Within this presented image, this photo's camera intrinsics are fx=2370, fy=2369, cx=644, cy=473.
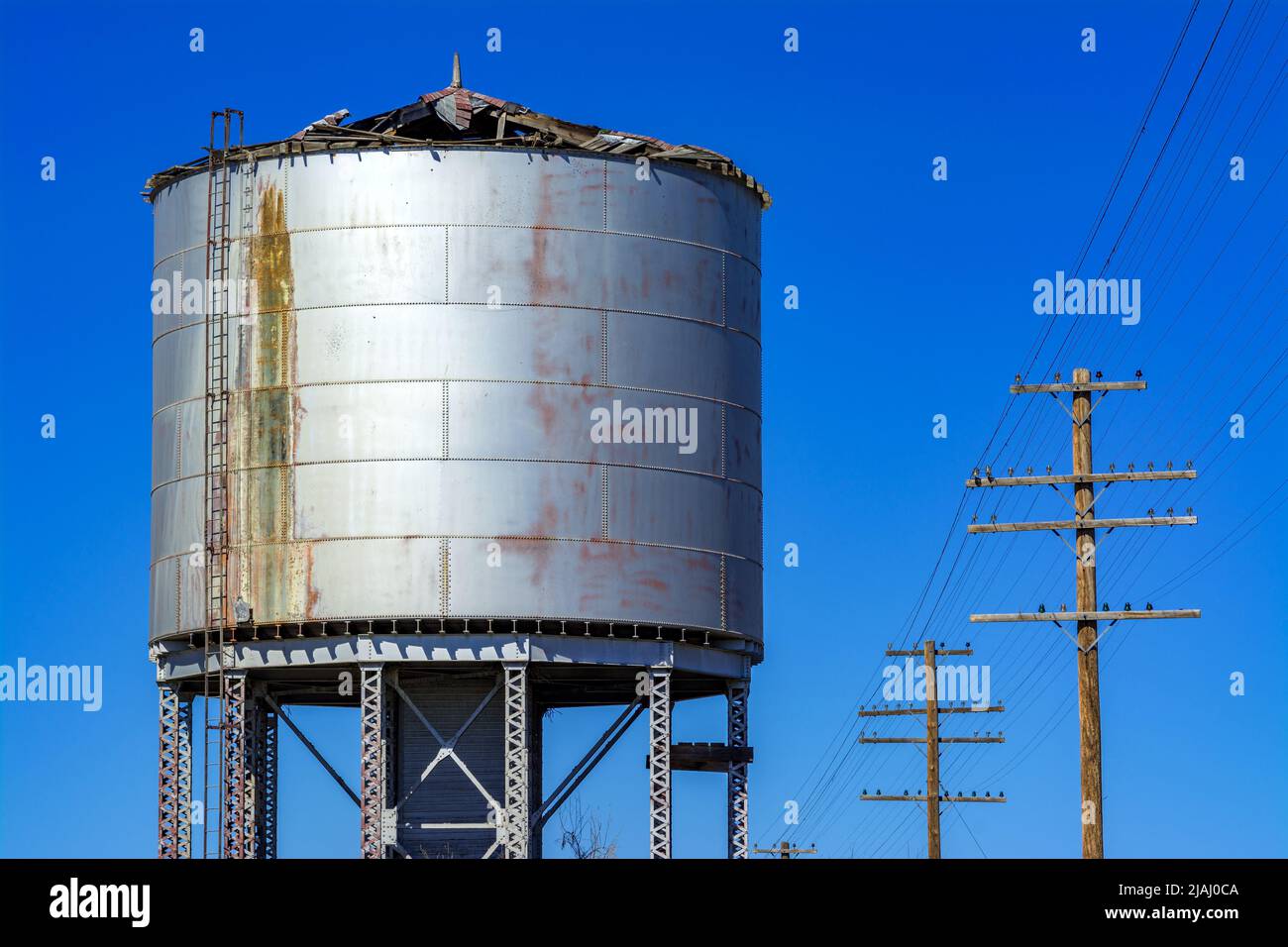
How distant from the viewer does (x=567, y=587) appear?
1725 inches

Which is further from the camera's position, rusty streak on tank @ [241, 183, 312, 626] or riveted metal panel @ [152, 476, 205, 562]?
riveted metal panel @ [152, 476, 205, 562]

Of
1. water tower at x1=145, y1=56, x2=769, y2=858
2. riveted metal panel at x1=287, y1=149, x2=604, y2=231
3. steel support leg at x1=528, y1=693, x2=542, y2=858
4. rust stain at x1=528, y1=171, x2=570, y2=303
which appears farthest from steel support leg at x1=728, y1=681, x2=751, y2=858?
riveted metal panel at x1=287, y1=149, x2=604, y2=231

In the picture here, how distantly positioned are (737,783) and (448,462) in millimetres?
8697

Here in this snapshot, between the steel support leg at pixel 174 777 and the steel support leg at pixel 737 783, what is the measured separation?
10432 mm

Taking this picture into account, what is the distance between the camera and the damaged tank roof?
148ft

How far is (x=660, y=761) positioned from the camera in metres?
44.3

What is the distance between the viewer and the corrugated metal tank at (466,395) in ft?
143

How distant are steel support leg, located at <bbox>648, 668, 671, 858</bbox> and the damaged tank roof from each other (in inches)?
399

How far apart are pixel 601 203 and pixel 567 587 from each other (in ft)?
24.3

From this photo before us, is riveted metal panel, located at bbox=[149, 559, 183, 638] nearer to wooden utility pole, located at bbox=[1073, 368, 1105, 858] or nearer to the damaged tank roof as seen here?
the damaged tank roof

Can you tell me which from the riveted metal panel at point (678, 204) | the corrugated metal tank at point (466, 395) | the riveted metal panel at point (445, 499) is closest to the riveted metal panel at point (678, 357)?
the corrugated metal tank at point (466, 395)

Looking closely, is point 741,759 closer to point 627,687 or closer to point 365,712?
point 627,687
